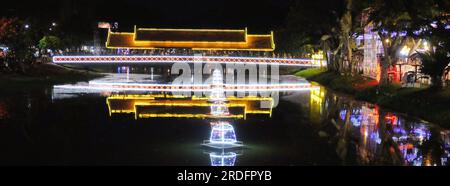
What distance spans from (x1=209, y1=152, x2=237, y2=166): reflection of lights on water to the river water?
0.03 metres

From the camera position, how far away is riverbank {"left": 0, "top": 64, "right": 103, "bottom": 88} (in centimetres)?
5291

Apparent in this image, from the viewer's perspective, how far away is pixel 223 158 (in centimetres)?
1830

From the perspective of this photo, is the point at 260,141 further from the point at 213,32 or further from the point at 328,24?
the point at 213,32

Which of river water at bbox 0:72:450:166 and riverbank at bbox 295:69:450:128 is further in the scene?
riverbank at bbox 295:69:450:128

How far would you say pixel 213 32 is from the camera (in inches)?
3944

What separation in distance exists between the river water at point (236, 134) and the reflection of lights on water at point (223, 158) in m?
0.03

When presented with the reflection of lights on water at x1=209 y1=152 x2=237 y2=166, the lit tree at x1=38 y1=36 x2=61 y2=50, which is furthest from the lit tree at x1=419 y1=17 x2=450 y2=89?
the lit tree at x1=38 y1=36 x2=61 y2=50

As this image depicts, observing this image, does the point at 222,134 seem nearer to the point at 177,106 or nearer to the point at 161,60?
the point at 177,106

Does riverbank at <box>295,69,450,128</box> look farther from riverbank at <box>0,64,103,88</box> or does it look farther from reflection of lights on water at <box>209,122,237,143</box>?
riverbank at <box>0,64,103,88</box>

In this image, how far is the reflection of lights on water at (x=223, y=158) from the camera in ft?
57.4

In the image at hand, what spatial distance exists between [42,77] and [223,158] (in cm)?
4546

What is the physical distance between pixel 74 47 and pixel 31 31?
3665cm

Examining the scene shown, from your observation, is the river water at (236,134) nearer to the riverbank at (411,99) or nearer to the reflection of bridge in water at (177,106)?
the riverbank at (411,99)

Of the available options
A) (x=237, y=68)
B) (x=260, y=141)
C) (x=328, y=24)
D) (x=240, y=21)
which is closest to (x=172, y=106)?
(x=260, y=141)
